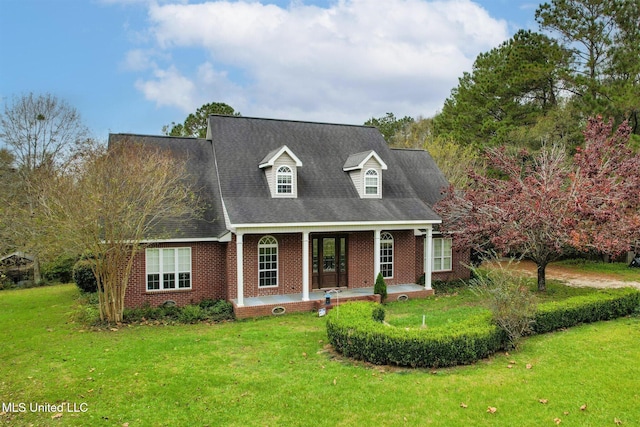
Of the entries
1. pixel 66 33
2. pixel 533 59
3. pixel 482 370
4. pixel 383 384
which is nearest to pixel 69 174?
pixel 66 33

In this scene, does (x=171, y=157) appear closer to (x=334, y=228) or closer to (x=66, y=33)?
(x=66, y=33)

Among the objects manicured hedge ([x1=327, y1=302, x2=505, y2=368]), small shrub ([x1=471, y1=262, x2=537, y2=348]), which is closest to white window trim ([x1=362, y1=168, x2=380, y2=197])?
small shrub ([x1=471, y1=262, x2=537, y2=348])

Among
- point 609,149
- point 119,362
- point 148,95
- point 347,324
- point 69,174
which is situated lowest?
point 119,362

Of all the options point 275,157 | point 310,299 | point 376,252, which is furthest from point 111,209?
point 376,252

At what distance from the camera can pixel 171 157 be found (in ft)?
61.0

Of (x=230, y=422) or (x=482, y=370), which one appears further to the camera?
(x=482, y=370)

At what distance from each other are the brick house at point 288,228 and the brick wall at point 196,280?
0.04m

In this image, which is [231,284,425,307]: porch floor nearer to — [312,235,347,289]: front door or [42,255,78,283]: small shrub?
[312,235,347,289]: front door

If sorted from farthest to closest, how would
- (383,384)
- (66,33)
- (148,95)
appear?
(148,95), (66,33), (383,384)

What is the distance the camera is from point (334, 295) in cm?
1761

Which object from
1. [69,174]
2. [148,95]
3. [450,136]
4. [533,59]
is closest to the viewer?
[69,174]

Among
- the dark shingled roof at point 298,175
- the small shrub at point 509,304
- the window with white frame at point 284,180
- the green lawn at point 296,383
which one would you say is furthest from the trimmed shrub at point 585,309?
the window with white frame at point 284,180

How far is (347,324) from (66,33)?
14.3 meters

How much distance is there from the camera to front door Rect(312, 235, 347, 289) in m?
18.6
